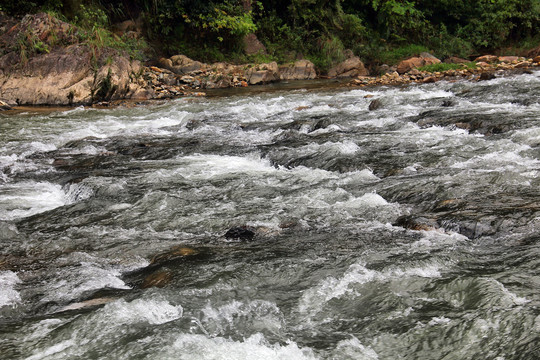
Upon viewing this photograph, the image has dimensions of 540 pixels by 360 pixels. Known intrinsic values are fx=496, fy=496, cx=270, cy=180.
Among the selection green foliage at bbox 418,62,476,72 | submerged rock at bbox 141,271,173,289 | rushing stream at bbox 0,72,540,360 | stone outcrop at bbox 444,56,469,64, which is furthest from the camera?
stone outcrop at bbox 444,56,469,64

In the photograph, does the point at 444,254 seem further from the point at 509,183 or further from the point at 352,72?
the point at 352,72

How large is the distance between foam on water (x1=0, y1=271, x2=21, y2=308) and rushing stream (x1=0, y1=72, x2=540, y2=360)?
0.02m

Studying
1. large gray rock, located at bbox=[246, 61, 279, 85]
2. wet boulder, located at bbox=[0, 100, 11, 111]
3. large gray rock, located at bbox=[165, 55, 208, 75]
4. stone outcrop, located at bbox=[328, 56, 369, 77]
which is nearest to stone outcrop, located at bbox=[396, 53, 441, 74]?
stone outcrop, located at bbox=[328, 56, 369, 77]

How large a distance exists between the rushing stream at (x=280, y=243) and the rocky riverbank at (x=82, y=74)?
5.60 metres

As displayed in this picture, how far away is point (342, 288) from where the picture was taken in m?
3.72

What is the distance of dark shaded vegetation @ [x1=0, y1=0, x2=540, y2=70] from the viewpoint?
20.0 meters

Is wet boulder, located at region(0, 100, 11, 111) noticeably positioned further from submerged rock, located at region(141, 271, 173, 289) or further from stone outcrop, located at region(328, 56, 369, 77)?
stone outcrop, located at region(328, 56, 369, 77)

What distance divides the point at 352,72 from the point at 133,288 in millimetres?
19590

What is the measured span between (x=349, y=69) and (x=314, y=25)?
341cm

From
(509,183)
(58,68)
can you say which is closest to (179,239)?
(509,183)

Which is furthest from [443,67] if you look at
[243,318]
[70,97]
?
[243,318]

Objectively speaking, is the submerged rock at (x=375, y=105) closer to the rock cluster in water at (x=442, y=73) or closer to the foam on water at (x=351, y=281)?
the rock cluster in water at (x=442, y=73)

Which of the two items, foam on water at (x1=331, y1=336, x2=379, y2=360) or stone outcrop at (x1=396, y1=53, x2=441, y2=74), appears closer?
foam on water at (x1=331, y1=336, x2=379, y2=360)

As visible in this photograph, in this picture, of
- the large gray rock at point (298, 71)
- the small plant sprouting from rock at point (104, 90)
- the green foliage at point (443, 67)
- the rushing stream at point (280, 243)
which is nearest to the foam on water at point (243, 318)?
the rushing stream at point (280, 243)
